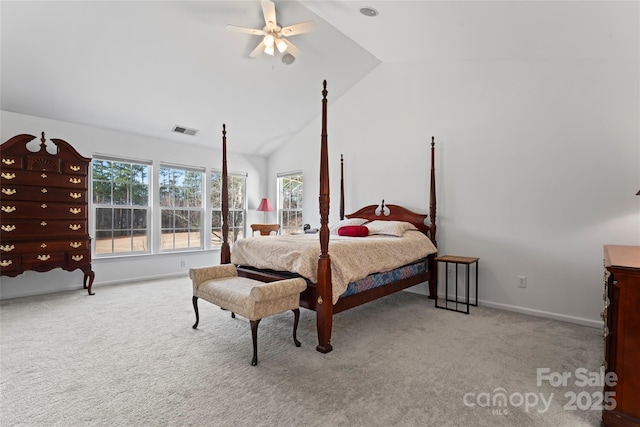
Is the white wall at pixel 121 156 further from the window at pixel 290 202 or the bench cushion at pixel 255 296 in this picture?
the bench cushion at pixel 255 296

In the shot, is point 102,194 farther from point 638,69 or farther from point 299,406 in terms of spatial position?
point 638,69

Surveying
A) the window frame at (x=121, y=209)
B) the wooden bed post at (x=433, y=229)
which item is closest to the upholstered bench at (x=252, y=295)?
the wooden bed post at (x=433, y=229)

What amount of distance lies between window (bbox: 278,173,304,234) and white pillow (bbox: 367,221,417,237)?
7.56 feet

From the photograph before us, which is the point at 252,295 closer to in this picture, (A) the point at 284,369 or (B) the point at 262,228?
(A) the point at 284,369

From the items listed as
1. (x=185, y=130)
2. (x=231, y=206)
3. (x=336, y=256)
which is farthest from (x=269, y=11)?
(x=231, y=206)

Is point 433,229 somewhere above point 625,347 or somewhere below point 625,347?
above

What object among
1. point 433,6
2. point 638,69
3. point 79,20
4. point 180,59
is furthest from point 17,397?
point 638,69

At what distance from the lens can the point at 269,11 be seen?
10.1ft

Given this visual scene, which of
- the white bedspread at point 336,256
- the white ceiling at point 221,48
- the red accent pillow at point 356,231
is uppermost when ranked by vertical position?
the white ceiling at point 221,48

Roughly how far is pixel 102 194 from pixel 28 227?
1167 mm

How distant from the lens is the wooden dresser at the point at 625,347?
1604 millimetres

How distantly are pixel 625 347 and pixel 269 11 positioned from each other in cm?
360

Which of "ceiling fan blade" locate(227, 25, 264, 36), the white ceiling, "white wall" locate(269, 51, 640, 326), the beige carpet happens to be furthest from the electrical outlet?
"ceiling fan blade" locate(227, 25, 264, 36)

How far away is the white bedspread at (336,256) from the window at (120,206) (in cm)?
266
